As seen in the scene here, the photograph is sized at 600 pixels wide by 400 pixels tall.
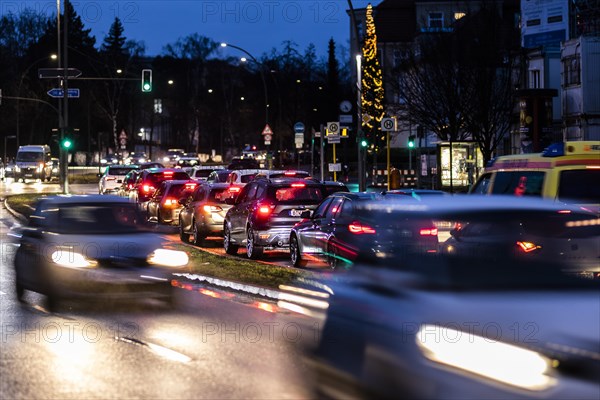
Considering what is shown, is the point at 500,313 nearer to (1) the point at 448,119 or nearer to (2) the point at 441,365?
(2) the point at 441,365

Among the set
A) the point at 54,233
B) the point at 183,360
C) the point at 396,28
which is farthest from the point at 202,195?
the point at 396,28

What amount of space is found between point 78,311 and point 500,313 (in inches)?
324

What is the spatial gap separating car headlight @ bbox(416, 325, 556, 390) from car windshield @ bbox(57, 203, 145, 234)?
826 cm

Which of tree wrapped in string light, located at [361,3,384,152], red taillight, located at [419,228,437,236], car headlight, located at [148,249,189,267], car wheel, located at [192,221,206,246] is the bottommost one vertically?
car wheel, located at [192,221,206,246]

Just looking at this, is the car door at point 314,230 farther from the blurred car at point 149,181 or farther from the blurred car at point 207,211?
the blurred car at point 149,181

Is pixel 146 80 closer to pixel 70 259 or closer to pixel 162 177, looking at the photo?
pixel 162 177

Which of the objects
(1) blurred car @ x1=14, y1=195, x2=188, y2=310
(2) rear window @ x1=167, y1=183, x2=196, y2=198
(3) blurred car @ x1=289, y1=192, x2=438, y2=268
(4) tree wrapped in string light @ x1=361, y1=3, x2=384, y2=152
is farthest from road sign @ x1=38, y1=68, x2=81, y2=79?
(4) tree wrapped in string light @ x1=361, y1=3, x2=384, y2=152

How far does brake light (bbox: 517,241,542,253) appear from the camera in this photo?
713cm

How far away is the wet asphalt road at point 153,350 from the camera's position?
27.9 ft

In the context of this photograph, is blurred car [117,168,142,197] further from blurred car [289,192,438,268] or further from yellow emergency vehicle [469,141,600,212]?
yellow emergency vehicle [469,141,600,212]

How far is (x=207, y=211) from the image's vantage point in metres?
25.1

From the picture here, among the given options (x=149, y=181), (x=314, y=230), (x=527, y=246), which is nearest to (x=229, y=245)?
(x=314, y=230)

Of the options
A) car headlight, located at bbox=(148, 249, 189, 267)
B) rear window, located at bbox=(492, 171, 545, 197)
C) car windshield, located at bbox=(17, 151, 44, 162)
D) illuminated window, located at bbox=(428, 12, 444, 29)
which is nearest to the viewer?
car headlight, located at bbox=(148, 249, 189, 267)

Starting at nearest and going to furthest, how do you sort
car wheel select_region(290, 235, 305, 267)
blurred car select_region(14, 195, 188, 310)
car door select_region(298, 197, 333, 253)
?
blurred car select_region(14, 195, 188, 310), car door select_region(298, 197, 333, 253), car wheel select_region(290, 235, 305, 267)
